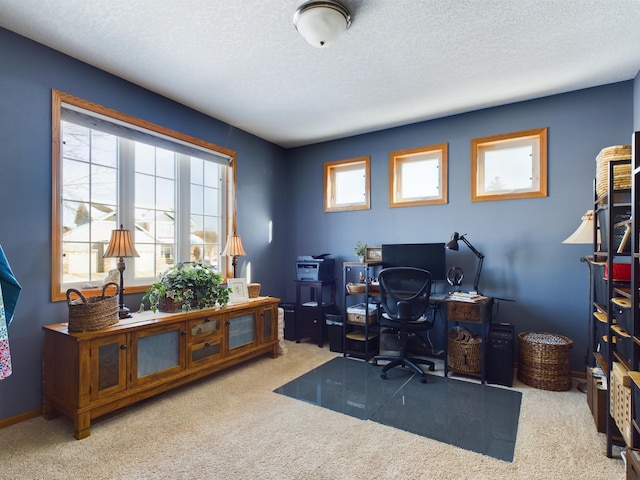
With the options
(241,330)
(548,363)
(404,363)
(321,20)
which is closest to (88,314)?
(241,330)

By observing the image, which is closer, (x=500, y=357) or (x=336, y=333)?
(x=500, y=357)

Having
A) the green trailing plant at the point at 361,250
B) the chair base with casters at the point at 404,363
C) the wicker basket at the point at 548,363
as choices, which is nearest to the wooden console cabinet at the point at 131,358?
the chair base with casters at the point at 404,363

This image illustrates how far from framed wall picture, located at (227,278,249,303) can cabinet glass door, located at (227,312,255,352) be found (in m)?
0.19

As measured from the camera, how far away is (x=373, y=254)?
4105 millimetres

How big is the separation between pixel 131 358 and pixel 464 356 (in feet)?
9.21

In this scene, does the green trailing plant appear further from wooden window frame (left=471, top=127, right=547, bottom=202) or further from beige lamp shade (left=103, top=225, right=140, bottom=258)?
beige lamp shade (left=103, top=225, right=140, bottom=258)

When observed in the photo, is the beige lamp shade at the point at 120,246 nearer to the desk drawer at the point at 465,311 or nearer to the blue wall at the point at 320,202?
the blue wall at the point at 320,202

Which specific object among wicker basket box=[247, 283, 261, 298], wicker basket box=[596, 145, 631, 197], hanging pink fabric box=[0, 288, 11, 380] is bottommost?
wicker basket box=[247, 283, 261, 298]

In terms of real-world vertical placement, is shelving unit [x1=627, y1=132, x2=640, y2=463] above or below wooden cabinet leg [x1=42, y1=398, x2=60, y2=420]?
above

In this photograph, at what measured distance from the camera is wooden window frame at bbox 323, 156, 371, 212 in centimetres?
438

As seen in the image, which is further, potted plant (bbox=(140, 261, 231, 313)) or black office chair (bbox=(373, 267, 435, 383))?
black office chair (bbox=(373, 267, 435, 383))

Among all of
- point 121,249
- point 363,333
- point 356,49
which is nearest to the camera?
point 356,49

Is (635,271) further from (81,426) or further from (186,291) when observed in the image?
(81,426)

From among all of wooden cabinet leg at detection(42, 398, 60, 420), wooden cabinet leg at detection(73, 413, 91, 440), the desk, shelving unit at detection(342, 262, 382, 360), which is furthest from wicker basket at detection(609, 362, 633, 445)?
wooden cabinet leg at detection(42, 398, 60, 420)
